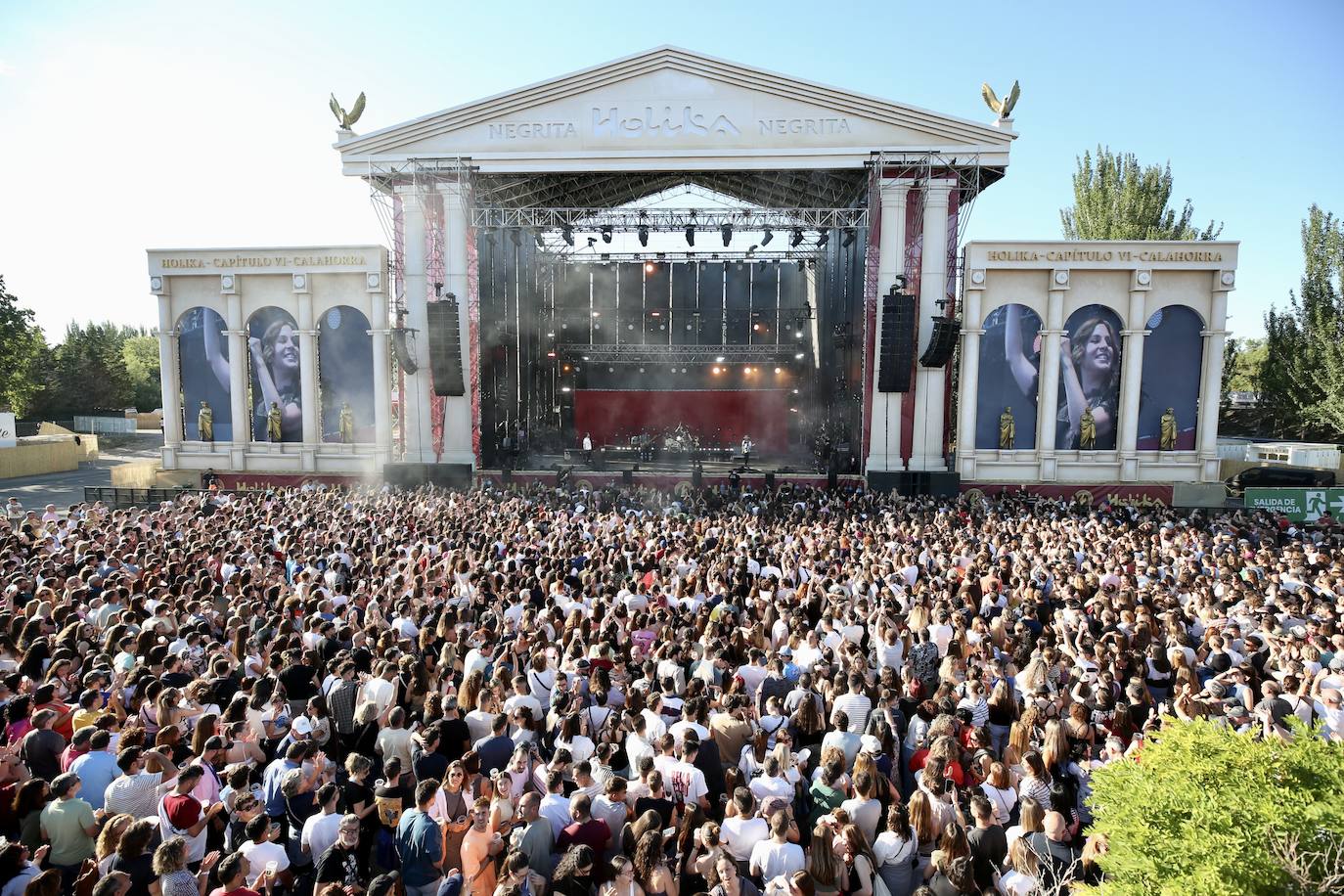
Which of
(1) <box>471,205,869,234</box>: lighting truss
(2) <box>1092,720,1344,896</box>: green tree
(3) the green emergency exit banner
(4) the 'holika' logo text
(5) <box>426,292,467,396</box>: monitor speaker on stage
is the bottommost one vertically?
(3) the green emergency exit banner

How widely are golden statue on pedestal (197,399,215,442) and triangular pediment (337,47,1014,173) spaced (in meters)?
10.2

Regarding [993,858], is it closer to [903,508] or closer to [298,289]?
[903,508]

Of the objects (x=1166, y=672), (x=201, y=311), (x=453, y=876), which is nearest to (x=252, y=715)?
(x=453, y=876)

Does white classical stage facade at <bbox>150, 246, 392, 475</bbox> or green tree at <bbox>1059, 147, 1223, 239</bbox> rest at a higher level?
green tree at <bbox>1059, 147, 1223, 239</bbox>

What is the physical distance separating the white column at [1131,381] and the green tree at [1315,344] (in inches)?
509

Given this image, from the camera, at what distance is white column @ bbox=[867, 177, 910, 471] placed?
77.7 feet

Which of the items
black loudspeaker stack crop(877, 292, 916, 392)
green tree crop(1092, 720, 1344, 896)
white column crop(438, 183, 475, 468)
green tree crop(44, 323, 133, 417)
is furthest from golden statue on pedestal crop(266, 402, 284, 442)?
green tree crop(44, 323, 133, 417)

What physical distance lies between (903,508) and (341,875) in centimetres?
1599

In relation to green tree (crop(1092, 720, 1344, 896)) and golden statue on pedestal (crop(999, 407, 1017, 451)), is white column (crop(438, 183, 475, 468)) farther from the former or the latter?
green tree (crop(1092, 720, 1344, 896))

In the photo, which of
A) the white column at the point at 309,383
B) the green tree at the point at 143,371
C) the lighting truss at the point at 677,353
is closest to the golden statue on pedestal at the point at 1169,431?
the lighting truss at the point at 677,353

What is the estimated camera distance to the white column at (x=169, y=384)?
25.5 meters

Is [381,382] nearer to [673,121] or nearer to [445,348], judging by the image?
[445,348]

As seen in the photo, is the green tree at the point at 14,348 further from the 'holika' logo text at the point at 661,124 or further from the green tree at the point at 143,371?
the 'holika' logo text at the point at 661,124

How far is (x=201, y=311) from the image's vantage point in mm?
25594
